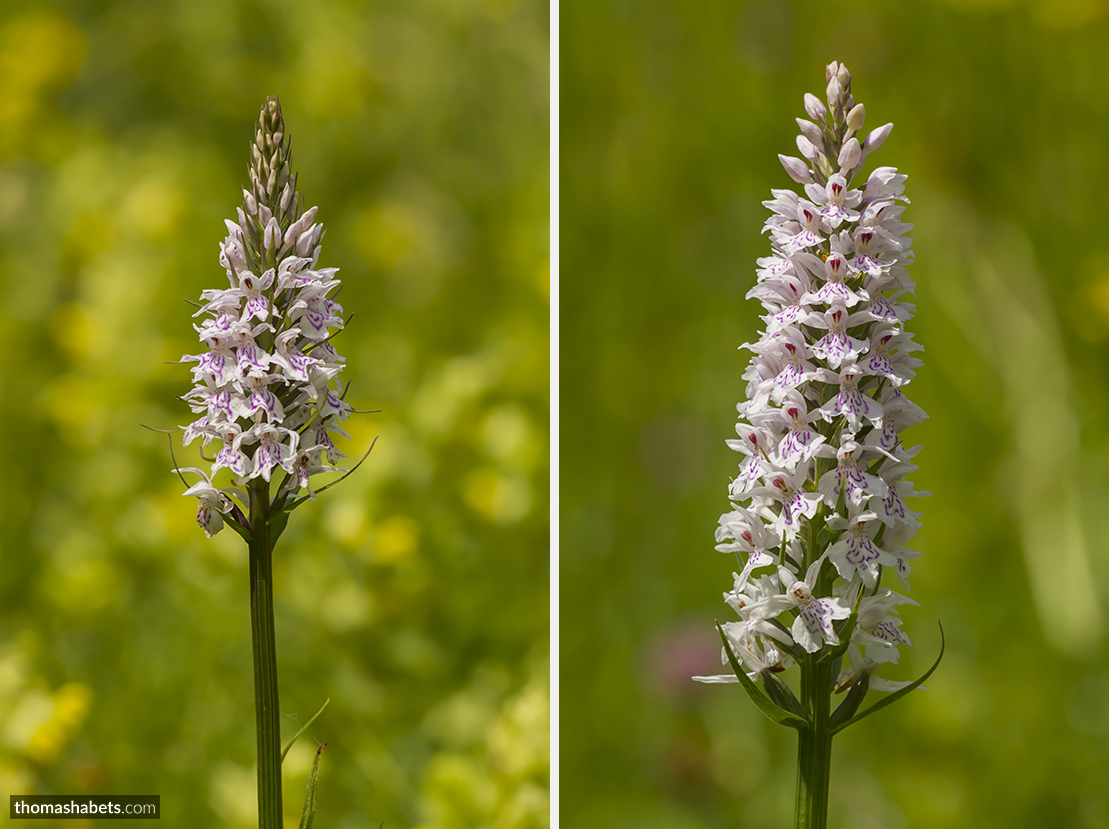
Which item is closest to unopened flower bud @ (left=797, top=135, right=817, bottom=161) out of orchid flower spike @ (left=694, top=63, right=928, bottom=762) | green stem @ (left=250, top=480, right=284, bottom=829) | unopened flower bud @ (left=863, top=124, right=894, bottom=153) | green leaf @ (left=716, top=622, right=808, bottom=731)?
orchid flower spike @ (left=694, top=63, right=928, bottom=762)

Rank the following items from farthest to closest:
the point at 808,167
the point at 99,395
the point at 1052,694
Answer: the point at 99,395, the point at 1052,694, the point at 808,167

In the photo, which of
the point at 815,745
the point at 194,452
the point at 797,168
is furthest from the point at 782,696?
the point at 194,452

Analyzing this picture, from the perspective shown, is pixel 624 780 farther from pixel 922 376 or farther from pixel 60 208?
pixel 60 208

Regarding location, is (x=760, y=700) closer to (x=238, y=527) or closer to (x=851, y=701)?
(x=851, y=701)

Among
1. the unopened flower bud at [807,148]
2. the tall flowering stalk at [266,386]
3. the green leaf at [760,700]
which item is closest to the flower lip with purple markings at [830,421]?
the unopened flower bud at [807,148]

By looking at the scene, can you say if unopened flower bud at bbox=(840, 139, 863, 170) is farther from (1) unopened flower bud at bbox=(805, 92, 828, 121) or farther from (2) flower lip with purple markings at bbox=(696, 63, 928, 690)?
→ (1) unopened flower bud at bbox=(805, 92, 828, 121)

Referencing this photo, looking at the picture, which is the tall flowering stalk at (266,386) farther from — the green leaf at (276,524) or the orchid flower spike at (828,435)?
the orchid flower spike at (828,435)

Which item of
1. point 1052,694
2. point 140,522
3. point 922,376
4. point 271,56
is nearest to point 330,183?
point 271,56

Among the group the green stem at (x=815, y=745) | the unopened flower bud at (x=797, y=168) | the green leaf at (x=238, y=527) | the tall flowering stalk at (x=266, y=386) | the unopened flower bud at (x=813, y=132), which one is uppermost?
the unopened flower bud at (x=813, y=132)
